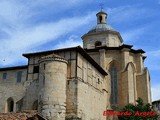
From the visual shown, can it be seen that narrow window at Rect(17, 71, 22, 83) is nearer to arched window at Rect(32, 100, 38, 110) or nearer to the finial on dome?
arched window at Rect(32, 100, 38, 110)

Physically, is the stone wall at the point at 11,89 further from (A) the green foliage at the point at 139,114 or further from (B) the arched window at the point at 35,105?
(A) the green foliage at the point at 139,114

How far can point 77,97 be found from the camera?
26.5 metres

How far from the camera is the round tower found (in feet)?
83.0

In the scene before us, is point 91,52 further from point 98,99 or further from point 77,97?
point 77,97

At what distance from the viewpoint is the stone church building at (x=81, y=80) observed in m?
26.2

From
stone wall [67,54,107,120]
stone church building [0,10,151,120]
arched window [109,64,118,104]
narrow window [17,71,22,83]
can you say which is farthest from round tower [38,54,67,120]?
arched window [109,64,118,104]

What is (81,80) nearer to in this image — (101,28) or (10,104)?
(10,104)

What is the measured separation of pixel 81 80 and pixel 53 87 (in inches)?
142

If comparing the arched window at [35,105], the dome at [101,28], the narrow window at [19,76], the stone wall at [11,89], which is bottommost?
the arched window at [35,105]

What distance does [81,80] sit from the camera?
28188 mm

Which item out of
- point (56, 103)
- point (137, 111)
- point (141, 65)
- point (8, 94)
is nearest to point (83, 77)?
point (56, 103)

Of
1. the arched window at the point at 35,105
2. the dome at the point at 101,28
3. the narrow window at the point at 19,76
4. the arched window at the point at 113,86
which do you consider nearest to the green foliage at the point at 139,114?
the arched window at the point at 113,86

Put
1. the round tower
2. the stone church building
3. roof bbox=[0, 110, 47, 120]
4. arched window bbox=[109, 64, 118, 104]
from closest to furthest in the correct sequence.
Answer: roof bbox=[0, 110, 47, 120]
the round tower
the stone church building
arched window bbox=[109, 64, 118, 104]

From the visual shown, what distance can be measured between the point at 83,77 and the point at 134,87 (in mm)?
11960
